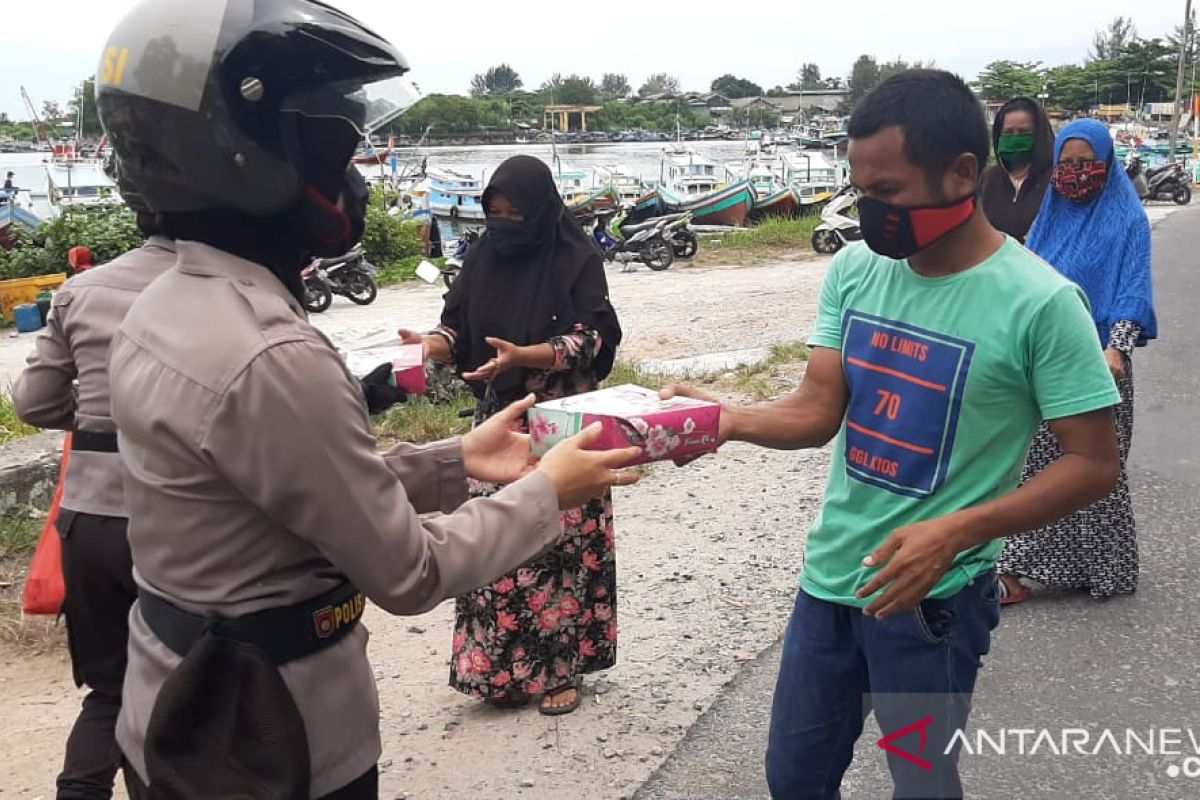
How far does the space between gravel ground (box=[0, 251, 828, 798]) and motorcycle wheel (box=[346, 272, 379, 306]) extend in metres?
9.50

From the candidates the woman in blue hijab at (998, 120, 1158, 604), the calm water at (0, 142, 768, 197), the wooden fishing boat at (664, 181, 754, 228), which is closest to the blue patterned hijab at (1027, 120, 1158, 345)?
the woman in blue hijab at (998, 120, 1158, 604)

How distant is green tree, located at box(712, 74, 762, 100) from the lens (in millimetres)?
121500

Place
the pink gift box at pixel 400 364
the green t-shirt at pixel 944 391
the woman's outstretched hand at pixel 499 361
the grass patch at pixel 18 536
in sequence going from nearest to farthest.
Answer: the green t-shirt at pixel 944 391 → the pink gift box at pixel 400 364 → the woman's outstretched hand at pixel 499 361 → the grass patch at pixel 18 536

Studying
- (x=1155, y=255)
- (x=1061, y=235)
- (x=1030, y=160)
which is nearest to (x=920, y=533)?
(x=1061, y=235)

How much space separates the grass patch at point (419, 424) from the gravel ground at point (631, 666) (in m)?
1.31

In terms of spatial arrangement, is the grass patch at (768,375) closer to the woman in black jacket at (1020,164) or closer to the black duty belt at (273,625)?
the woman in black jacket at (1020,164)

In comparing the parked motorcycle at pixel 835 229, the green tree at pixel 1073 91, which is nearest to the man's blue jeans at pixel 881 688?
the parked motorcycle at pixel 835 229

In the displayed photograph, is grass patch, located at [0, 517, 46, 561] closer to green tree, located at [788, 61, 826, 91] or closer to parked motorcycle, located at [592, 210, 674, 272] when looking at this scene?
parked motorcycle, located at [592, 210, 674, 272]

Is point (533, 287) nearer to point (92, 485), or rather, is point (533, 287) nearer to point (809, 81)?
point (92, 485)

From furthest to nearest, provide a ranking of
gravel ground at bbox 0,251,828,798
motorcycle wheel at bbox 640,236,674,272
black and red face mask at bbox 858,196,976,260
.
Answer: motorcycle wheel at bbox 640,236,674,272
gravel ground at bbox 0,251,828,798
black and red face mask at bbox 858,196,976,260

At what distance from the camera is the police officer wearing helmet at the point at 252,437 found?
4.66 ft

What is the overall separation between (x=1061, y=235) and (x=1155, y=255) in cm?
1226

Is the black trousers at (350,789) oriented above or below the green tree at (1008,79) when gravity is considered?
below

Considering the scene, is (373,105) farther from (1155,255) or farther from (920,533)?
(1155,255)
